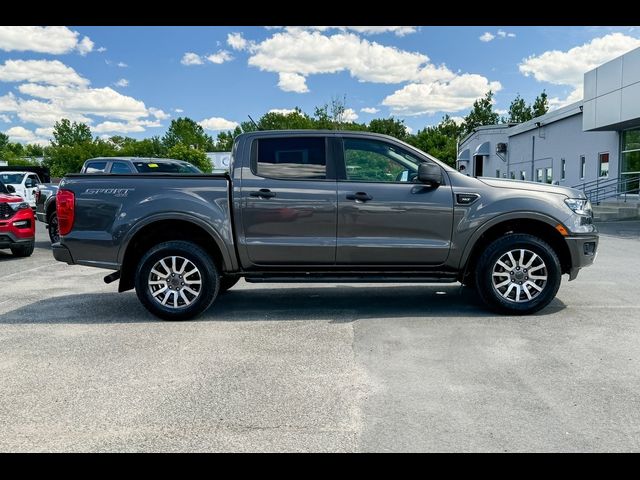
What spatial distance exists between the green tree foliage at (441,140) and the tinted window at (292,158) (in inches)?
2972

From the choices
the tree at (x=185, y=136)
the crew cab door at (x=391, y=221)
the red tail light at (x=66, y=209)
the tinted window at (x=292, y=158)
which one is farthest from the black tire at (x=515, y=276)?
the tree at (x=185, y=136)

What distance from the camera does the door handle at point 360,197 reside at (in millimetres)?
6074

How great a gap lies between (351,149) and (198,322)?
251 cm

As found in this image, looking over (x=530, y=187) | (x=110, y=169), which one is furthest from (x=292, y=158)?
(x=110, y=169)

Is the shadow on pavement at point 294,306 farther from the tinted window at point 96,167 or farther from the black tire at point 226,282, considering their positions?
the tinted window at point 96,167

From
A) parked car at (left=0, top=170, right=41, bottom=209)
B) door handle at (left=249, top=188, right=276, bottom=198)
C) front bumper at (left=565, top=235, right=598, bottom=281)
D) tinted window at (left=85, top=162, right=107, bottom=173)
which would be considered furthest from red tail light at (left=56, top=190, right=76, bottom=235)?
parked car at (left=0, top=170, right=41, bottom=209)

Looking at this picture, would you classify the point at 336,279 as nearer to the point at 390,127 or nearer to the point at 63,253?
the point at 63,253

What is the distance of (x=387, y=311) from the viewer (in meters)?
6.54

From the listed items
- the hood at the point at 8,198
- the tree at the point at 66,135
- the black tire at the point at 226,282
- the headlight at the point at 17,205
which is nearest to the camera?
the black tire at the point at 226,282

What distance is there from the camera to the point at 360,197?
19.9 ft

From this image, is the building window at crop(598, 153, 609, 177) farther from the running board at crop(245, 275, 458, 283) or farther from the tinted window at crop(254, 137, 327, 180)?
the tinted window at crop(254, 137, 327, 180)

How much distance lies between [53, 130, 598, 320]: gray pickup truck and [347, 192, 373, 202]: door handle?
0.04 ft
